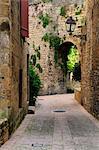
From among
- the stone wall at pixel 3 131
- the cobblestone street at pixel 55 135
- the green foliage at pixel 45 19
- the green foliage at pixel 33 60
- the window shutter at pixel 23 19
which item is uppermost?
the green foliage at pixel 45 19

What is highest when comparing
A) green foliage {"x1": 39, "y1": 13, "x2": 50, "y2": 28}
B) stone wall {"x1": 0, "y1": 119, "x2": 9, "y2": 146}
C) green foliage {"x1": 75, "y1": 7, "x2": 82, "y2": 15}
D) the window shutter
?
green foliage {"x1": 75, "y1": 7, "x2": 82, "y2": 15}

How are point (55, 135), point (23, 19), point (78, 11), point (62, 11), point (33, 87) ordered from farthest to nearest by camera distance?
point (62, 11) → point (78, 11) → point (33, 87) → point (23, 19) → point (55, 135)

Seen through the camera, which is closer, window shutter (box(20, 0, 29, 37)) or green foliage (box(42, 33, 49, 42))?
A: window shutter (box(20, 0, 29, 37))

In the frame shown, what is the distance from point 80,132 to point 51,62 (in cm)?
1701

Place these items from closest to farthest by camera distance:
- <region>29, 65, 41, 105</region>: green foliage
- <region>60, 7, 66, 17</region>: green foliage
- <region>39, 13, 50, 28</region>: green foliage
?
<region>29, 65, 41, 105</region>: green foliage, <region>60, 7, 66, 17</region>: green foliage, <region>39, 13, 50, 28</region>: green foliage

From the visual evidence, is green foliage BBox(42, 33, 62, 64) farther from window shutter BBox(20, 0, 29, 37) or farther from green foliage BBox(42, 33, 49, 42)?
window shutter BBox(20, 0, 29, 37)

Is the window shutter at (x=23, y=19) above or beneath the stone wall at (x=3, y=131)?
above

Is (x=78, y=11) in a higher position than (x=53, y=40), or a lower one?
higher

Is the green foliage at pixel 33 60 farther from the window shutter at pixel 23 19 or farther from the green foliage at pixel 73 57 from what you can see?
the window shutter at pixel 23 19

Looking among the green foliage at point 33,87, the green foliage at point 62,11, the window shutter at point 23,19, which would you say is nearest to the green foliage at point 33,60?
the green foliage at point 62,11

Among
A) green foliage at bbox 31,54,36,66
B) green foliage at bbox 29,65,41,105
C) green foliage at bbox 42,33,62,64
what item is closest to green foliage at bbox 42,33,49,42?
green foliage at bbox 42,33,62,64

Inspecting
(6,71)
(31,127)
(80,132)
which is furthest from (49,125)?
(6,71)

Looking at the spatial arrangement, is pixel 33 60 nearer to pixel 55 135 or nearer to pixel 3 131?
pixel 55 135

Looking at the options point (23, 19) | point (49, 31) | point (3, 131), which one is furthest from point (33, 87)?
point (3, 131)
